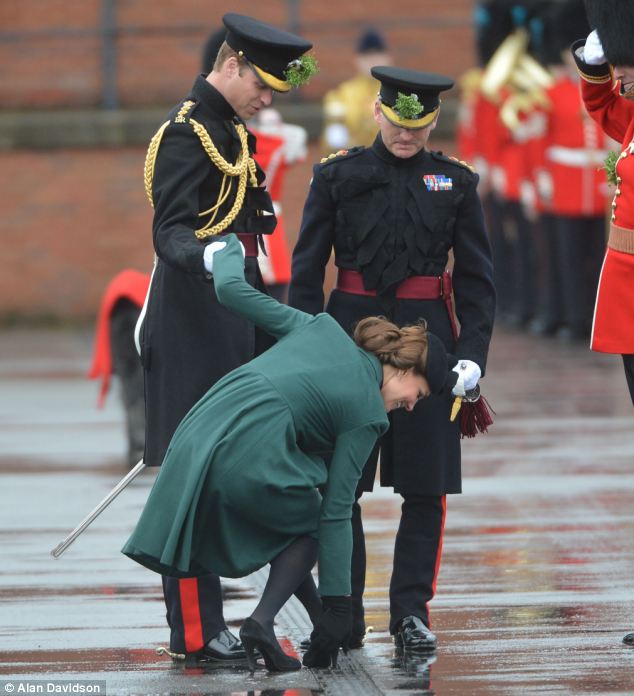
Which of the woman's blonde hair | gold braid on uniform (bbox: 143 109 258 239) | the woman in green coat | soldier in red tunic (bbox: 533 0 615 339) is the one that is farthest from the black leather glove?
soldier in red tunic (bbox: 533 0 615 339)

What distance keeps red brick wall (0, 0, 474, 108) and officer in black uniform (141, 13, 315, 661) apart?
10.6 m

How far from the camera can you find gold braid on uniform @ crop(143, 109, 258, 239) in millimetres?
5004

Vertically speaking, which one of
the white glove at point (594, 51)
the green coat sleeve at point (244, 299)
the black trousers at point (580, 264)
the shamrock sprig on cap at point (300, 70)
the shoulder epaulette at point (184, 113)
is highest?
the white glove at point (594, 51)

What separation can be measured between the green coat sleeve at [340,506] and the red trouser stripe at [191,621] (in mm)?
462

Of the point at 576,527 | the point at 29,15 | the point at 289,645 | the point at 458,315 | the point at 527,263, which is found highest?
the point at 458,315

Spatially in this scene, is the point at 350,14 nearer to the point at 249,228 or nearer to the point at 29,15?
the point at 29,15

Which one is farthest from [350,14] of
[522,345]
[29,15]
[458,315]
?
[458,315]

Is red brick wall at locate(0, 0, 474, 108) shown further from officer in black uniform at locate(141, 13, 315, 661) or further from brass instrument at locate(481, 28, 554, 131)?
officer in black uniform at locate(141, 13, 315, 661)

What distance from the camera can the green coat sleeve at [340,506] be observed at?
4656mm

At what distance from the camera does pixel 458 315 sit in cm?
530

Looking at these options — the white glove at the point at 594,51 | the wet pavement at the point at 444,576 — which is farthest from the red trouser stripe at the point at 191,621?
the white glove at the point at 594,51

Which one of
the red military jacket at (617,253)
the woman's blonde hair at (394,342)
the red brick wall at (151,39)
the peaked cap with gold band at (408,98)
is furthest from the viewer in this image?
the red brick wall at (151,39)

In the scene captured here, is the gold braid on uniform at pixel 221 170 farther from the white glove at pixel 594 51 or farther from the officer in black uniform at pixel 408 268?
the white glove at pixel 594 51

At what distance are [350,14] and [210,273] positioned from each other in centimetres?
1145
